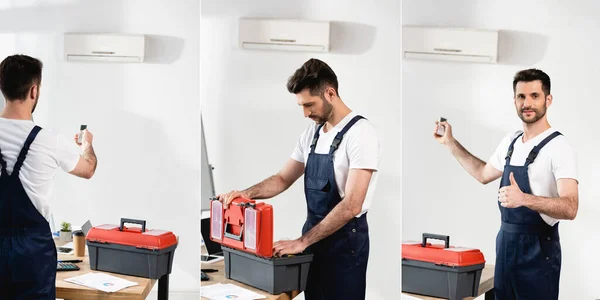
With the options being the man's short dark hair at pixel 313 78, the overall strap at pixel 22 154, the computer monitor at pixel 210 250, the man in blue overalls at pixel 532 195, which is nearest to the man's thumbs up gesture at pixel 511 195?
the man in blue overalls at pixel 532 195

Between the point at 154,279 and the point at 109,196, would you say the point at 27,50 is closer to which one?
the point at 109,196

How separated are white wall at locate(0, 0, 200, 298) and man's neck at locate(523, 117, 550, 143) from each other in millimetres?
1799

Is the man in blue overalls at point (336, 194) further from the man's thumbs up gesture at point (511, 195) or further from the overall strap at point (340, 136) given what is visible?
the man's thumbs up gesture at point (511, 195)

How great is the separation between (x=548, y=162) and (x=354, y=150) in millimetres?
859

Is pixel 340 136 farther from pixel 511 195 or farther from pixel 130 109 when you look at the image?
pixel 130 109

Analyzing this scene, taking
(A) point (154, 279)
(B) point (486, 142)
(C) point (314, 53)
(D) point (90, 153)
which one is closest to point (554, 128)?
(B) point (486, 142)

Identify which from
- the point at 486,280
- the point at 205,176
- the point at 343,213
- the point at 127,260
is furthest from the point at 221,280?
the point at 486,280

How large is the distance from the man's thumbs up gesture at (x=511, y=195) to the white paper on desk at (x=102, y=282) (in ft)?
5.58

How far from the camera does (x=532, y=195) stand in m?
2.82

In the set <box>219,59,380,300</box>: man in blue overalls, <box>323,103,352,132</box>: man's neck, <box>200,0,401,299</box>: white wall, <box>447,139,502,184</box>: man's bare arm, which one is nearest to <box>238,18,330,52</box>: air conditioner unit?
<box>200,0,401,299</box>: white wall

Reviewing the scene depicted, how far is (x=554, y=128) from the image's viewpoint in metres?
2.91

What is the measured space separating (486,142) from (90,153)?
6.60ft

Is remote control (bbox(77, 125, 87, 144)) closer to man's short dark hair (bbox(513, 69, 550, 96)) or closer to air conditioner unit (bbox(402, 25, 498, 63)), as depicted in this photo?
air conditioner unit (bbox(402, 25, 498, 63))

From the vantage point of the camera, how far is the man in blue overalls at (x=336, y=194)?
296 cm
